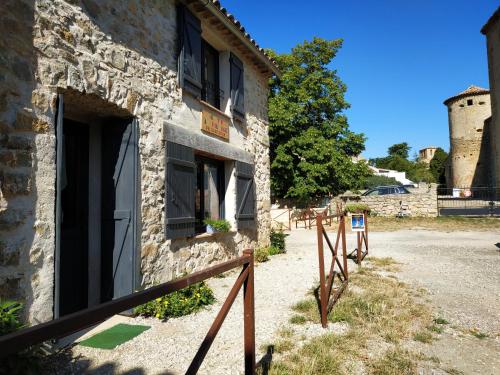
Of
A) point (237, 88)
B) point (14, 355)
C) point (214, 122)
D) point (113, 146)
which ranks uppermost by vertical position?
point (237, 88)

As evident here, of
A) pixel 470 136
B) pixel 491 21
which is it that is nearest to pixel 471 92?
pixel 470 136

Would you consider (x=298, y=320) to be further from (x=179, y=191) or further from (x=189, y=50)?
(x=189, y=50)

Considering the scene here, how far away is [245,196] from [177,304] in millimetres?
3300

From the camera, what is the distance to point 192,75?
559 centimetres

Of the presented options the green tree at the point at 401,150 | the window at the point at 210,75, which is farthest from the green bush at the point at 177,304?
the green tree at the point at 401,150

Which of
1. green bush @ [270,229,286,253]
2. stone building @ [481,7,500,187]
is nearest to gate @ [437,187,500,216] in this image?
stone building @ [481,7,500,187]

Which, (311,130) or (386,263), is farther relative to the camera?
(311,130)

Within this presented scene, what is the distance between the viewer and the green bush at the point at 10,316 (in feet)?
8.13

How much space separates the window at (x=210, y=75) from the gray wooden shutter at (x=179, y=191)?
169 cm

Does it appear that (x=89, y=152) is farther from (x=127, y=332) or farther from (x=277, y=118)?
(x=277, y=118)

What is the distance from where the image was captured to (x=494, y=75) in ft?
81.6

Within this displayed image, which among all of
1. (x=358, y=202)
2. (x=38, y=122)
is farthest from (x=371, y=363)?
(x=358, y=202)

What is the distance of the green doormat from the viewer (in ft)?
10.9

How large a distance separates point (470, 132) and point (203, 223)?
108ft
